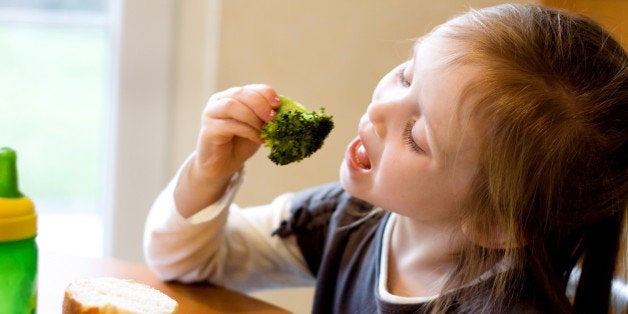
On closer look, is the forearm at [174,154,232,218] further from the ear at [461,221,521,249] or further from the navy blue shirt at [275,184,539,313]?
the ear at [461,221,521,249]

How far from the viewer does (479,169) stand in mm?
972

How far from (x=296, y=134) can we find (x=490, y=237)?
270 mm

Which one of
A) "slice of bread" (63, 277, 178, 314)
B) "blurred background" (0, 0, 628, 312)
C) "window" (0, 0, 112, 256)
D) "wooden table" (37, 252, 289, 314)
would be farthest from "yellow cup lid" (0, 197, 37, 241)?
"window" (0, 0, 112, 256)

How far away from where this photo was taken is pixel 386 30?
5.76ft

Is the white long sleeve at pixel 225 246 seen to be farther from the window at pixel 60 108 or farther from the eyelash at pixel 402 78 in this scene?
the window at pixel 60 108

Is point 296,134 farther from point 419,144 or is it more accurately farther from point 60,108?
point 60,108

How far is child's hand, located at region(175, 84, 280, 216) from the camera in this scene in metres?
1.08

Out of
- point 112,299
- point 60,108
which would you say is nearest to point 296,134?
point 112,299

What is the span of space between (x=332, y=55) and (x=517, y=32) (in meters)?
0.81

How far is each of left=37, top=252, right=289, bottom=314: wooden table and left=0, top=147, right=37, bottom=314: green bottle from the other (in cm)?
26

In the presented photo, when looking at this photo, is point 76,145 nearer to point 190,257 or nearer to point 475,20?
point 190,257

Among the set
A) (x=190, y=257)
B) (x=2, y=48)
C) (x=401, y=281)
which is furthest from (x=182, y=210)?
(x=2, y=48)

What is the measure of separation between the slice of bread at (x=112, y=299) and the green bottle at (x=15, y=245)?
0.05 metres

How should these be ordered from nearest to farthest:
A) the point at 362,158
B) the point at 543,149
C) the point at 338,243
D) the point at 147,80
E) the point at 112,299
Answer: the point at 112,299
the point at 543,149
the point at 362,158
the point at 338,243
the point at 147,80
